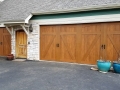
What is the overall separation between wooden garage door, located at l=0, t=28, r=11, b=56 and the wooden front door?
4.37 feet

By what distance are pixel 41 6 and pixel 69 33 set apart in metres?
2.94

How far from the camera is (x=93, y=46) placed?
828cm

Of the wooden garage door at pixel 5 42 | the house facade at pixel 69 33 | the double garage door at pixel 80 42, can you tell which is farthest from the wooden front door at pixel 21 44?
the double garage door at pixel 80 42

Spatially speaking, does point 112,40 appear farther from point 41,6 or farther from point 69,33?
point 41,6

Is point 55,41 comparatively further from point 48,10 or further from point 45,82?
point 45,82

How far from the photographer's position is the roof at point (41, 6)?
783cm

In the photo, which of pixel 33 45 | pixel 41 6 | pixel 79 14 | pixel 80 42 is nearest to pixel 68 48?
pixel 80 42

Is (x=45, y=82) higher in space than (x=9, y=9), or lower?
lower

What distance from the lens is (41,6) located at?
9.95 meters

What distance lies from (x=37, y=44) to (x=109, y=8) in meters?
5.16

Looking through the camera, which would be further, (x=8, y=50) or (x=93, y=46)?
(x=8, y=50)

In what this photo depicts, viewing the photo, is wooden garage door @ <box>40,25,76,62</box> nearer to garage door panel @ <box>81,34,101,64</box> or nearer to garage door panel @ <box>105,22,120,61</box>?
garage door panel @ <box>81,34,101,64</box>

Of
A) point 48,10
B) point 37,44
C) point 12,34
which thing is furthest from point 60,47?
point 12,34

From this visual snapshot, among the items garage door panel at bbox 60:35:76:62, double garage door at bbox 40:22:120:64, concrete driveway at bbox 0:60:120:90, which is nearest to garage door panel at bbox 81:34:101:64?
double garage door at bbox 40:22:120:64
